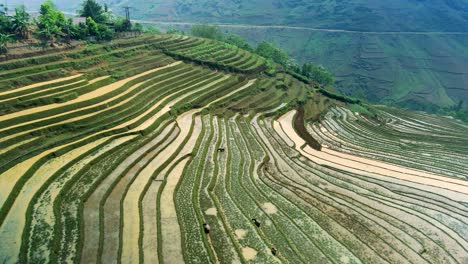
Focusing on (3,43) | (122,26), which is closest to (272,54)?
(122,26)

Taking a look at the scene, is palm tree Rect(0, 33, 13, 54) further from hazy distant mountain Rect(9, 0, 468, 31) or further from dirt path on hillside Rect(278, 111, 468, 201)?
hazy distant mountain Rect(9, 0, 468, 31)

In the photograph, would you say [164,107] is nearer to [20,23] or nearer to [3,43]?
[3,43]

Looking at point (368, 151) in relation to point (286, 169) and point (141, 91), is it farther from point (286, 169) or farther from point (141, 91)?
point (141, 91)

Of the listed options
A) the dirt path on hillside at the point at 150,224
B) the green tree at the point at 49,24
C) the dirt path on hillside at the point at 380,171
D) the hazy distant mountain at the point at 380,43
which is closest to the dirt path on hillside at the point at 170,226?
the dirt path on hillside at the point at 150,224

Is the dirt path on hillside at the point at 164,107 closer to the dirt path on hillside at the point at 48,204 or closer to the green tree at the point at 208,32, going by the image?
the dirt path on hillside at the point at 48,204

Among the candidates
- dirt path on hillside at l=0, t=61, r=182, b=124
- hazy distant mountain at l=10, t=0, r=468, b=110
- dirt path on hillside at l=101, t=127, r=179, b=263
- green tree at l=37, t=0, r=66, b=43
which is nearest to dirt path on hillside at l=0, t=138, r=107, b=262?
dirt path on hillside at l=101, t=127, r=179, b=263
